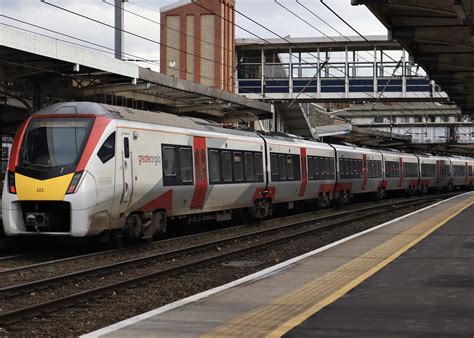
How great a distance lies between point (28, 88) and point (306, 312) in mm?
15352

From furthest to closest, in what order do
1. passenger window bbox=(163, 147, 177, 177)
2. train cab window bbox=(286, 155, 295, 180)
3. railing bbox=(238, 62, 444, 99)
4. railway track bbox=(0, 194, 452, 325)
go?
railing bbox=(238, 62, 444, 99)
train cab window bbox=(286, 155, 295, 180)
passenger window bbox=(163, 147, 177, 177)
railway track bbox=(0, 194, 452, 325)

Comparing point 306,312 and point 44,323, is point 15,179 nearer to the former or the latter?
point 44,323

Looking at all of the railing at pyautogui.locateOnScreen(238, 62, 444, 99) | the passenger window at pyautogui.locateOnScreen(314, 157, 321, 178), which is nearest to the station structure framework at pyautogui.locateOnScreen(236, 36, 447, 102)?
the railing at pyautogui.locateOnScreen(238, 62, 444, 99)

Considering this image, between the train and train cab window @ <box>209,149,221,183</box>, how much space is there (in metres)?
0.03

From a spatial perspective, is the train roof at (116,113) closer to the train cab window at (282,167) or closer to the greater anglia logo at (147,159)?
the greater anglia logo at (147,159)

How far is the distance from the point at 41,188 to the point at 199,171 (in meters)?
4.64

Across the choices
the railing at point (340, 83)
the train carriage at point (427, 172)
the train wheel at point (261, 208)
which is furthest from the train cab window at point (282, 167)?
the train carriage at point (427, 172)

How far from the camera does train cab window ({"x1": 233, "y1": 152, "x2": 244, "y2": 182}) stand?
→ 18203 mm

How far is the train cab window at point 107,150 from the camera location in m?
12.5

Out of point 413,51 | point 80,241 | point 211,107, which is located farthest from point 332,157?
point 80,241

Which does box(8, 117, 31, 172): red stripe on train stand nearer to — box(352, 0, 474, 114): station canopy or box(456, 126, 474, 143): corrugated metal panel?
box(352, 0, 474, 114): station canopy

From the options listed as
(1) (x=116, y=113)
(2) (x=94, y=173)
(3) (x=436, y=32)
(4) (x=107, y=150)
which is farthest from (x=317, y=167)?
(2) (x=94, y=173)

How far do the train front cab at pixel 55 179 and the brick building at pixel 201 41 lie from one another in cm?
3284

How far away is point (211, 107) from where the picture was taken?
2495cm
